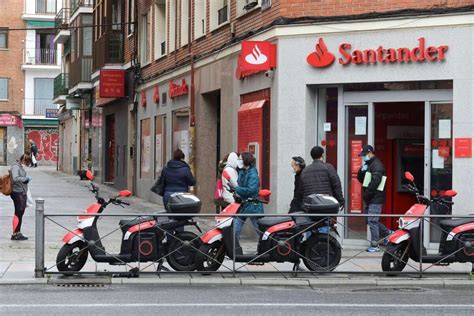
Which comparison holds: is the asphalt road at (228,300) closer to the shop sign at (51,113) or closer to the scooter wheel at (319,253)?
the scooter wheel at (319,253)

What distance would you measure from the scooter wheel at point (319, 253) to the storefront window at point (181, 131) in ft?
38.8

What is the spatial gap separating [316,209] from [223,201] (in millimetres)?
4539

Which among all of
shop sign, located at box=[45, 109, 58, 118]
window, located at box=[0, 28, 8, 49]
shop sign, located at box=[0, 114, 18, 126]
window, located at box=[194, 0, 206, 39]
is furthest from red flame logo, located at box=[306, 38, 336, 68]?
window, located at box=[0, 28, 8, 49]

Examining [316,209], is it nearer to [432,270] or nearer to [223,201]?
[432,270]

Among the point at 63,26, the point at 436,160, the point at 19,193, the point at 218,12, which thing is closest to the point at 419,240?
the point at 436,160

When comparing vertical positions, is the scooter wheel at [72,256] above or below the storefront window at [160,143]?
below

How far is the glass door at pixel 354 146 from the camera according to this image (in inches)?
677

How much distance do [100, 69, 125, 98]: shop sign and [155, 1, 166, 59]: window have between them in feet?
14.4

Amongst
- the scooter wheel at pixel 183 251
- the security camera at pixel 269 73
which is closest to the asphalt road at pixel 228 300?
the scooter wheel at pixel 183 251

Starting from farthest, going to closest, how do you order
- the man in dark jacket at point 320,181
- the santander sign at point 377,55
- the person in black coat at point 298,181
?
the santander sign at point 377,55 < the person in black coat at point 298,181 < the man in dark jacket at point 320,181

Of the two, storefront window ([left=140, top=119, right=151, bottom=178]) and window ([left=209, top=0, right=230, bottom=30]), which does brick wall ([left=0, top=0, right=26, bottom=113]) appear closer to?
storefront window ([left=140, top=119, right=151, bottom=178])

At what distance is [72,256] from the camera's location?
1277 centimetres

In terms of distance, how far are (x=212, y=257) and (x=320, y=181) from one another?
257 centimetres

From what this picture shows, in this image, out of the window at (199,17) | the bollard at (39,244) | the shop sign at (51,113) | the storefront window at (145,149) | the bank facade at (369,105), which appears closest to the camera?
the bollard at (39,244)
